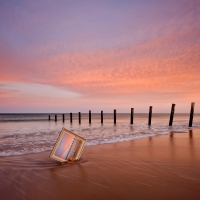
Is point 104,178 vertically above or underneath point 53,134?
above

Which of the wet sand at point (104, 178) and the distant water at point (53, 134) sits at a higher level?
the wet sand at point (104, 178)

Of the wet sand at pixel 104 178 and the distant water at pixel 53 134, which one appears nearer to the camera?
the wet sand at pixel 104 178

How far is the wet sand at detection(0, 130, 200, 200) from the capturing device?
10.4 ft

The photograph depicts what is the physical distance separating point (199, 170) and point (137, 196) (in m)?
2.06

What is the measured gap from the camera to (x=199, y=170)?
14.3 feet

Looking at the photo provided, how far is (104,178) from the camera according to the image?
396 cm

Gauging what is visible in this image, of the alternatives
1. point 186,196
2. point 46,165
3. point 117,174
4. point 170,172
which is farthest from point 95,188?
point 46,165

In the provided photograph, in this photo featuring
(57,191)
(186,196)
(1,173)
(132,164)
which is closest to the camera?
(186,196)

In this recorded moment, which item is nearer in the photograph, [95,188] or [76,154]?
[95,188]

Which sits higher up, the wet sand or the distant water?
the wet sand

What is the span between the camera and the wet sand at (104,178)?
3.16 meters

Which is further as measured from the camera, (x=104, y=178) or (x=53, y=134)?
(x=53, y=134)

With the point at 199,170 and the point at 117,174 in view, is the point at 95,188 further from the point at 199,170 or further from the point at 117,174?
the point at 199,170

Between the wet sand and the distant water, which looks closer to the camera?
the wet sand
